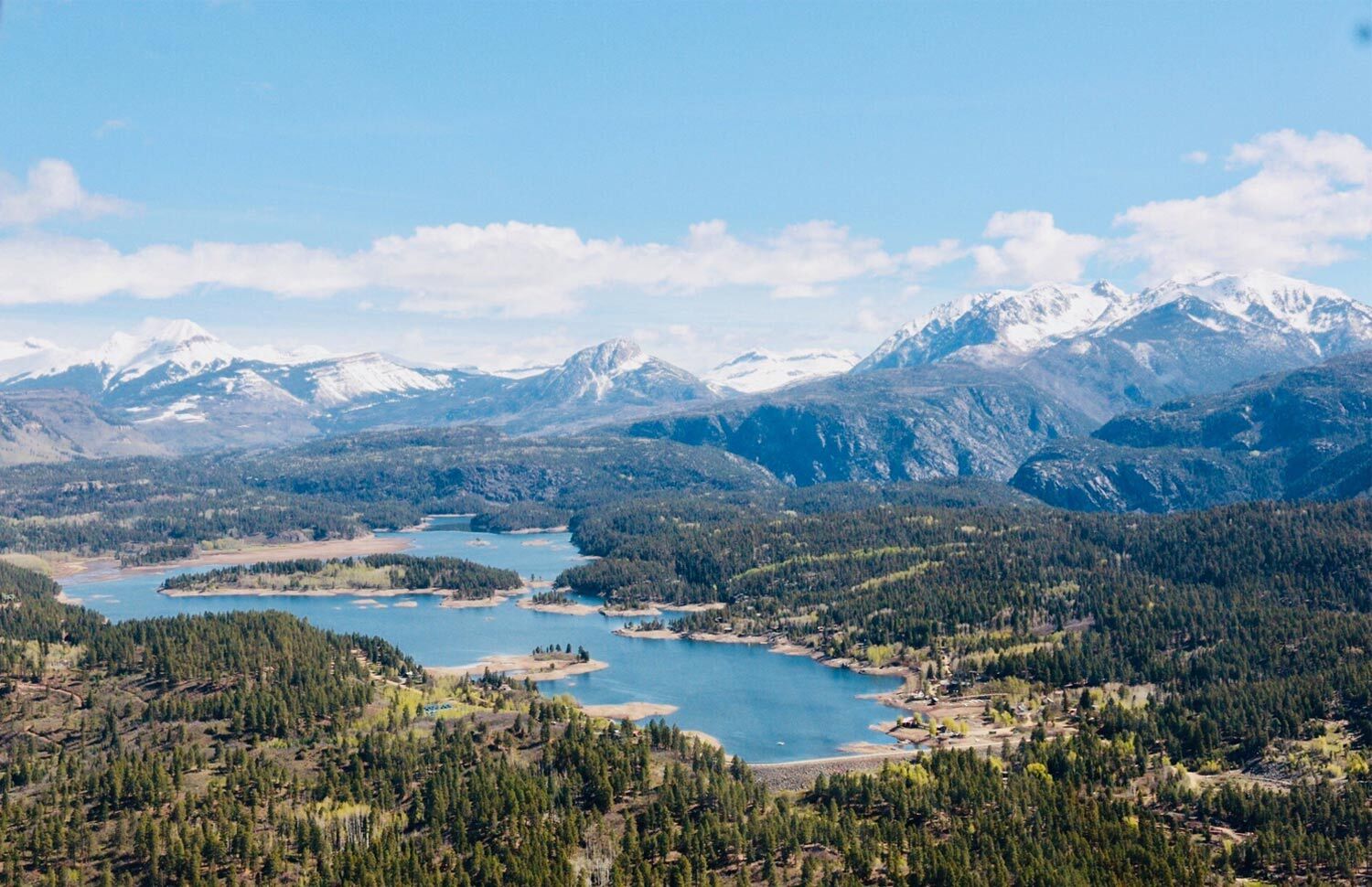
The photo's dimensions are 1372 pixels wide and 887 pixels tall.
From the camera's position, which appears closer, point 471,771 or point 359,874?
point 359,874

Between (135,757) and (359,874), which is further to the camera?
(135,757)

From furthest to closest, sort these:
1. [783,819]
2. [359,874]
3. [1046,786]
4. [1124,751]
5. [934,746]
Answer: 1. [934,746]
2. [1124,751]
3. [1046,786]
4. [783,819]
5. [359,874]

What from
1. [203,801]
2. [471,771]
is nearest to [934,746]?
[471,771]

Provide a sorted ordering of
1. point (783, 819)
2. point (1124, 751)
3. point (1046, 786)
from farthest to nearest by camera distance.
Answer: point (1124, 751)
point (1046, 786)
point (783, 819)

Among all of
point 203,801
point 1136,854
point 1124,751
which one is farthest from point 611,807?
point 1124,751

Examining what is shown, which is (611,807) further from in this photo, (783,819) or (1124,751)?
(1124,751)

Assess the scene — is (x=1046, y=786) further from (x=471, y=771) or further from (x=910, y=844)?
(x=471, y=771)

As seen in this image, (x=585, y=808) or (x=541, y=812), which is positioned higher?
(x=541, y=812)

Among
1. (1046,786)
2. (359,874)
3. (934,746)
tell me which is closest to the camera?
(359,874)

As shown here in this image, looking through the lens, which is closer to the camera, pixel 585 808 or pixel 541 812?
pixel 541 812
